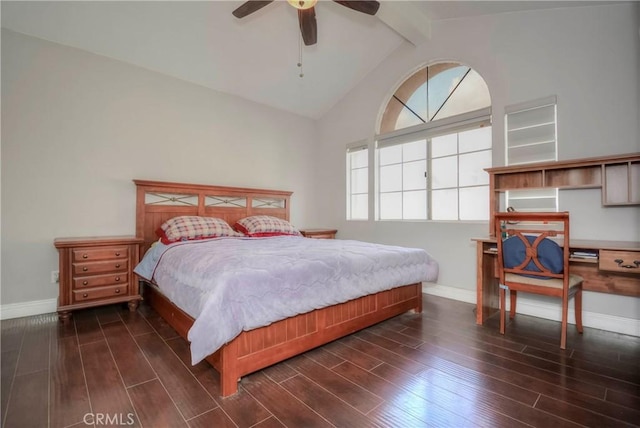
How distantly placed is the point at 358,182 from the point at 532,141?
241cm

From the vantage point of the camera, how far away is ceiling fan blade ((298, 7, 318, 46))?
247 cm

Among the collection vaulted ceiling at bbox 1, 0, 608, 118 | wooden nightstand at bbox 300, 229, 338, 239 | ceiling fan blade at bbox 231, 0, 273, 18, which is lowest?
wooden nightstand at bbox 300, 229, 338, 239

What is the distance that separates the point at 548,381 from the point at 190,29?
4.43 metres

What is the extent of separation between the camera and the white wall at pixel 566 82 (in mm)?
2455

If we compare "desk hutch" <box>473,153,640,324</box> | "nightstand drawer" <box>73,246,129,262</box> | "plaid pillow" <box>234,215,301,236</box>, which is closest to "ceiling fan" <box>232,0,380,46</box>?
"desk hutch" <box>473,153,640,324</box>

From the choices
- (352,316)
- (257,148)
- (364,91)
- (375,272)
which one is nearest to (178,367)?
(352,316)

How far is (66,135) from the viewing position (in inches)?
119

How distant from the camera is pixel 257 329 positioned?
1.81 meters

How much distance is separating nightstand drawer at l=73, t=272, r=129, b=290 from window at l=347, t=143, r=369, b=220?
3.19m

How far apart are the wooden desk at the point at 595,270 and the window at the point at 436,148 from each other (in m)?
0.77

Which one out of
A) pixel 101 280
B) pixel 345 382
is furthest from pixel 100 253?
pixel 345 382

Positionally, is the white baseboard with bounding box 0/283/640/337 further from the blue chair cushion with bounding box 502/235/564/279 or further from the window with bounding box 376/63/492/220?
the window with bounding box 376/63/492/220

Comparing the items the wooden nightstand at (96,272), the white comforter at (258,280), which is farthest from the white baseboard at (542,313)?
the white comforter at (258,280)

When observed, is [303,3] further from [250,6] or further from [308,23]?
[250,6]
